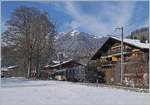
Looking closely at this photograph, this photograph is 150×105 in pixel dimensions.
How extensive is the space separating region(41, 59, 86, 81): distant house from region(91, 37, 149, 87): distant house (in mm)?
3212

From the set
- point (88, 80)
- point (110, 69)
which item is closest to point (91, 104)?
point (110, 69)

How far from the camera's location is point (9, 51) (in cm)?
5212

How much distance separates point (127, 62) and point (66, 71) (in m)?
19.9

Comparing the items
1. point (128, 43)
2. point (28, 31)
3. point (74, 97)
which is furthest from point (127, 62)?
point (28, 31)

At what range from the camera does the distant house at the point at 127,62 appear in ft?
97.9

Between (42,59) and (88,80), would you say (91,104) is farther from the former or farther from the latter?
(42,59)

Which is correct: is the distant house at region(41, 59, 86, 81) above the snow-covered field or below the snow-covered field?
above

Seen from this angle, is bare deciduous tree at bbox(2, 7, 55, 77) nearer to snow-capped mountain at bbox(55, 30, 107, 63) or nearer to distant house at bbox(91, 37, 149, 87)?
snow-capped mountain at bbox(55, 30, 107, 63)

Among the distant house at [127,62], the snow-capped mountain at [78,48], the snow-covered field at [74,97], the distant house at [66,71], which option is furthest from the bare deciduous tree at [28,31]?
the snow-covered field at [74,97]

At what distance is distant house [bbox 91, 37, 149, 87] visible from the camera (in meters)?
29.8

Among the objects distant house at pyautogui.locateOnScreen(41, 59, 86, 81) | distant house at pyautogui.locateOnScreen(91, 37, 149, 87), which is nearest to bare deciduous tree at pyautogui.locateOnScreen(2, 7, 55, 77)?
Answer: distant house at pyautogui.locateOnScreen(41, 59, 86, 81)

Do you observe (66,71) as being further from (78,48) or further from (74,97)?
(78,48)

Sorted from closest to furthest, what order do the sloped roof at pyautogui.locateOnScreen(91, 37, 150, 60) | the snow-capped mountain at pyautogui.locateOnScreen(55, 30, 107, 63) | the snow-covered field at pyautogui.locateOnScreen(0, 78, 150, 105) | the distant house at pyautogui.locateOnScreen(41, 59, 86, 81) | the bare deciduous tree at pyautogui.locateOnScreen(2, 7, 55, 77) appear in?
1. the snow-covered field at pyautogui.locateOnScreen(0, 78, 150, 105)
2. the sloped roof at pyautogui.locateOnScreen(91, 37, 150, 60)
3. the distant house at pyautogui.locateOnScreen(41, 59, 86, 81)
4. the bare deciduous tree at pyautogui.locateOnScreen(2, 7, 55, 77)
5. the snow-capped mountain at pyautogui.locateOnScreen(55, 30, 107, 63)

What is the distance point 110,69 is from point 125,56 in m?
4.00
